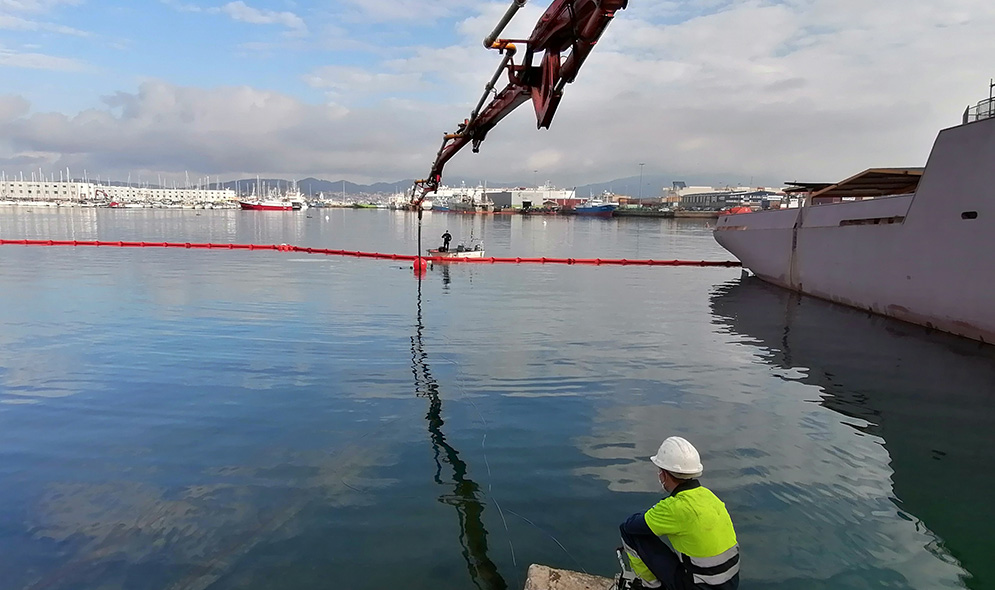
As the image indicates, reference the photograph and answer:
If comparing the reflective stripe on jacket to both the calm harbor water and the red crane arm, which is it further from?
the red crane arm

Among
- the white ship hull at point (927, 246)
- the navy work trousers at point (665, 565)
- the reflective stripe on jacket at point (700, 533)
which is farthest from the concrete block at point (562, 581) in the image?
the white ship hull at point (927, 246)

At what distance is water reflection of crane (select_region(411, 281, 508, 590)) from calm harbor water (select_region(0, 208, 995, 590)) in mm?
43

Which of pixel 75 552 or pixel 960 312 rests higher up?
pixel 960 312

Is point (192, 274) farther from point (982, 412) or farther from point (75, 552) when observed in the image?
point (982, 412)

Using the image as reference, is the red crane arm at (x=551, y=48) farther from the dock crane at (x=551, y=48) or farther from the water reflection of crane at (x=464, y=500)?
the water reflection of crane at (x=464, y=500)

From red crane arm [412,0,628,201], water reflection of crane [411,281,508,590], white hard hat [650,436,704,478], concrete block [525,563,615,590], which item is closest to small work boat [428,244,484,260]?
water reflection of crane [411,281,508,590]

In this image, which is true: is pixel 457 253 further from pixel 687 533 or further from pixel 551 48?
pixel 687 533

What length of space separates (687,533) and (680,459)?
0.52 m

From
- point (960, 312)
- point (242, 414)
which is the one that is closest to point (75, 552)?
point (242, 414)

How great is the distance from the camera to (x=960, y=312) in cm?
1670

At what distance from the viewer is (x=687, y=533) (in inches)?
160

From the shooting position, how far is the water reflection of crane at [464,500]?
5922 millimetres

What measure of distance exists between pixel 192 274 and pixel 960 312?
106ft

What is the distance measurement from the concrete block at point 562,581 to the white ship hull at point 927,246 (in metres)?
16.2
